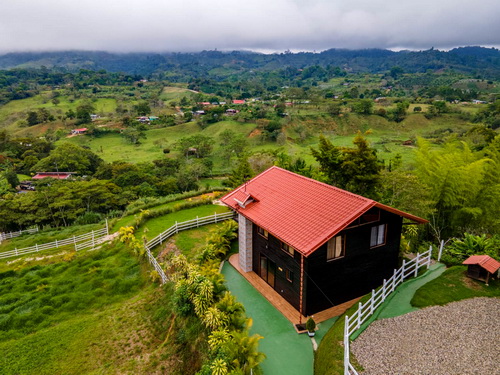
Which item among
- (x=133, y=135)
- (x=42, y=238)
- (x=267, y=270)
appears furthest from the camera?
(x=133, y=135)

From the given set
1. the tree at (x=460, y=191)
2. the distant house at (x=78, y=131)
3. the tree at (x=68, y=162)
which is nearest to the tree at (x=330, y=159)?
the tree at (x=460, y=191)

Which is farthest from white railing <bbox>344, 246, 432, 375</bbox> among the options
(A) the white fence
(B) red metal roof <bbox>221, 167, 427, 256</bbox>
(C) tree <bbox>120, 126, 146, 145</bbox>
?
(C) tree <bbox>120, 126, 146, 145</bbox>

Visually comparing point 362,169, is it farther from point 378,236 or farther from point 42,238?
point 42,238

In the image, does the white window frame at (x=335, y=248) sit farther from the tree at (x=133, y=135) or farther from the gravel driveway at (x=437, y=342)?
the tree at (x=133, y=135)

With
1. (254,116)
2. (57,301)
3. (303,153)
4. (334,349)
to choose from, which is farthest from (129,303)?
(254,116)

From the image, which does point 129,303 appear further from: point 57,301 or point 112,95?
point 112,95

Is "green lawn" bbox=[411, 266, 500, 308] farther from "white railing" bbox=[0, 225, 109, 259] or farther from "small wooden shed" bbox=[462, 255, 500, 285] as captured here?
"white railing" bbox=[0, 225, 109, 259]

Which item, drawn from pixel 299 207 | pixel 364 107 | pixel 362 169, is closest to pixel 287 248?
pixel 299 207
